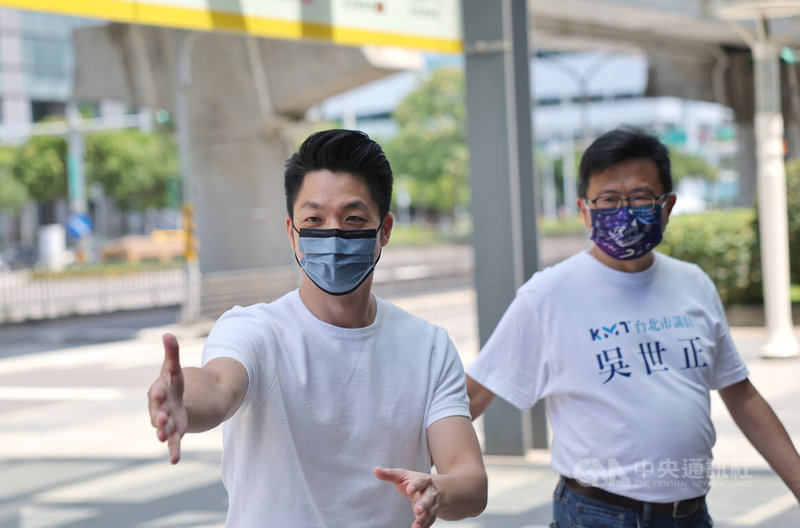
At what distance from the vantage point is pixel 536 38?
19172 millimetres

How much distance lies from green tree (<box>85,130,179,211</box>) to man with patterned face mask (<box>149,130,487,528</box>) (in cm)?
4905

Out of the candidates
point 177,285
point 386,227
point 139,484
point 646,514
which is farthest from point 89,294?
point 386,227

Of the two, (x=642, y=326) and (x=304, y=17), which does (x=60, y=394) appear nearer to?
(x=304, y=17)

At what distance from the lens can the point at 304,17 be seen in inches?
352

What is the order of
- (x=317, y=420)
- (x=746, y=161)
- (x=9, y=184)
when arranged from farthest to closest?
1. (x=9, y=184)
2. (x=746, y=161)
3. (x=317, y=420)

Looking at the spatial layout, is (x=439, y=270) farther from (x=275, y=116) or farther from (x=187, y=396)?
(x=187, y=396)

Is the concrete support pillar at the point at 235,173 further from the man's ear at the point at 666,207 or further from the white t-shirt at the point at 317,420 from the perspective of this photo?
the white t-shirt at the point at 317,420

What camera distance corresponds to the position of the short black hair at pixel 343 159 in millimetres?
2309

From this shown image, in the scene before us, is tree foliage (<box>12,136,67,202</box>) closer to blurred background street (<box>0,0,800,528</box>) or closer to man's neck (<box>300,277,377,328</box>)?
blurred background street (<box>0,0,800,528</box>)

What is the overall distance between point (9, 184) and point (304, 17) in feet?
152

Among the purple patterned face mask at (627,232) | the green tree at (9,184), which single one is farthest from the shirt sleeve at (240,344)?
the green tree at (9,184)

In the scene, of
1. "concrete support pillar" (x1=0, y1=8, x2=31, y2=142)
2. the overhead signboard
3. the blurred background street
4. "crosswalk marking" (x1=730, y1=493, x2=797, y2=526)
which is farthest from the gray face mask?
"concrete support pillar" (x1=0, y1=8, x2=31, y2=142)

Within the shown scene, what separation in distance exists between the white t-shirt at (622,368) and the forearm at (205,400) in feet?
4.40

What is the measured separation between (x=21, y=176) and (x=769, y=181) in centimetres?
4547
